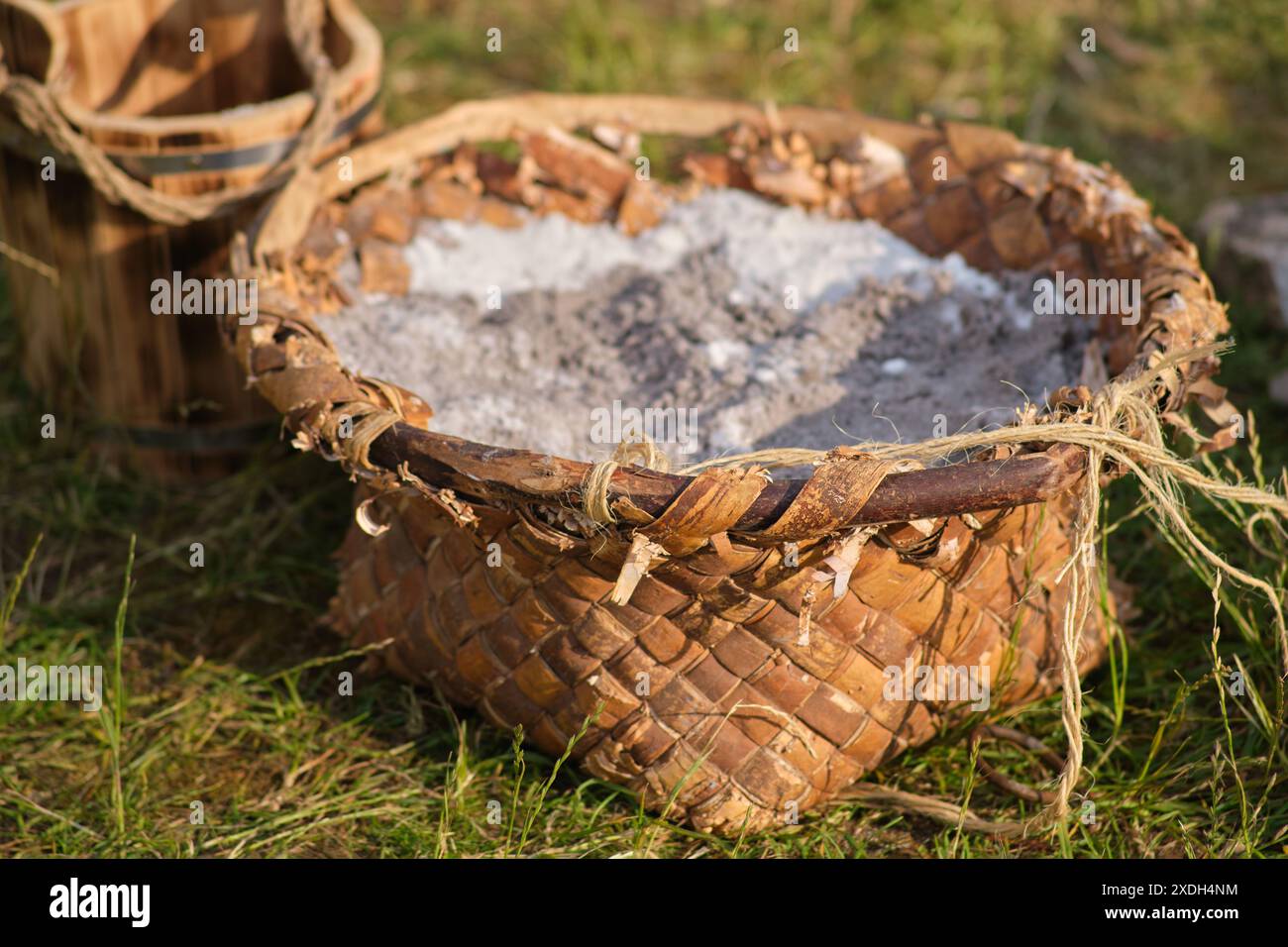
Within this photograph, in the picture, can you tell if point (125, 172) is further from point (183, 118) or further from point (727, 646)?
point (727, 646)

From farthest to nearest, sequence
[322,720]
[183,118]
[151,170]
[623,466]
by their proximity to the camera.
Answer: [183,118]
[151,170]
[322,720]
[623,466]

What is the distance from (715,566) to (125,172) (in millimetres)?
1382

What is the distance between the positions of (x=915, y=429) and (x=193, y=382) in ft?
4.45

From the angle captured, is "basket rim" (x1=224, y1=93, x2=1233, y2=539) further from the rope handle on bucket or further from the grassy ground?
the grassy ground

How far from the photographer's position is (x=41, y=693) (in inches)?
87.5

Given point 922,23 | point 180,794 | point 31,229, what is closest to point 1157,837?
point 180,794

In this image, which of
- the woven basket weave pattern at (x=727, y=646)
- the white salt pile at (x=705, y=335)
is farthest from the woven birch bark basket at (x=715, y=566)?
the white salt pile at (x=705, y=335)

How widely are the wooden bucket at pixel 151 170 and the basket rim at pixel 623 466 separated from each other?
170 mm

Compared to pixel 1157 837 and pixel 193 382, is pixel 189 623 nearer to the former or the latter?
pixel 193 382

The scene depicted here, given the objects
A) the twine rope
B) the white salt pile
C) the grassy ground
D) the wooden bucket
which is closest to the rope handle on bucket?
the wooden bucket

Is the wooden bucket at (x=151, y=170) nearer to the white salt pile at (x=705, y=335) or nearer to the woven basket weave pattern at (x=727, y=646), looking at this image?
the white salt pile at (x=705, y=335)

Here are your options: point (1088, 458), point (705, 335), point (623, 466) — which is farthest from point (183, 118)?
point (1088, 458)

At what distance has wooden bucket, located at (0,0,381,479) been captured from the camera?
2.43 meters

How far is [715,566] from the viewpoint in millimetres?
1711
